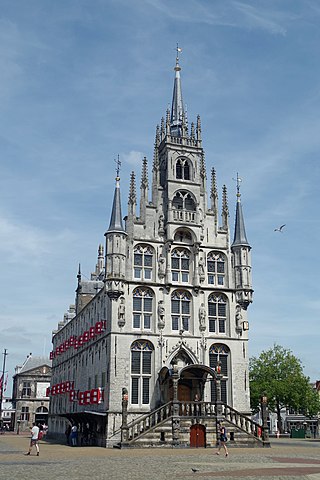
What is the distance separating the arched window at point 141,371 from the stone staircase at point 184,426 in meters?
1.69

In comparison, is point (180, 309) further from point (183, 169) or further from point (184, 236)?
point (183, 169)

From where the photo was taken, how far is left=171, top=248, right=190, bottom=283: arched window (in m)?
47.0

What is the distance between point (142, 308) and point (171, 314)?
96.9 inches

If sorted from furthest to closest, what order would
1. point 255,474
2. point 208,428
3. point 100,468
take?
point 208,428 → point 100,468 → point 255,474

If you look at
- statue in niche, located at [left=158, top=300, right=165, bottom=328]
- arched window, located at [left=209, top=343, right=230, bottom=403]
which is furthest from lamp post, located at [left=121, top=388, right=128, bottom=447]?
arched window, located at [left=209, top=343, right=230, bottom=403]

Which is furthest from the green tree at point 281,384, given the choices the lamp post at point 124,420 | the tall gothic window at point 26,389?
the tall gothic window at point 26,389

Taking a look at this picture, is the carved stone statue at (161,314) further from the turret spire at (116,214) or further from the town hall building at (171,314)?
the turret spire at (116,214)

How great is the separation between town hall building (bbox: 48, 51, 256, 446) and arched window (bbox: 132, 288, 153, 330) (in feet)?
0.27

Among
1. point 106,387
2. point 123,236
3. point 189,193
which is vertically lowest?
point 106,387

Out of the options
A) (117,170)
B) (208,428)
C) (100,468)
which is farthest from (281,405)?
(100,468)

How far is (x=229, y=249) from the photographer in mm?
48906

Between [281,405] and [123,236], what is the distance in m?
43.3

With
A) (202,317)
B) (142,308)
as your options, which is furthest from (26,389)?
(202,317)

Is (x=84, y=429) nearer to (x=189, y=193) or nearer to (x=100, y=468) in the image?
(x=189, y=193)
